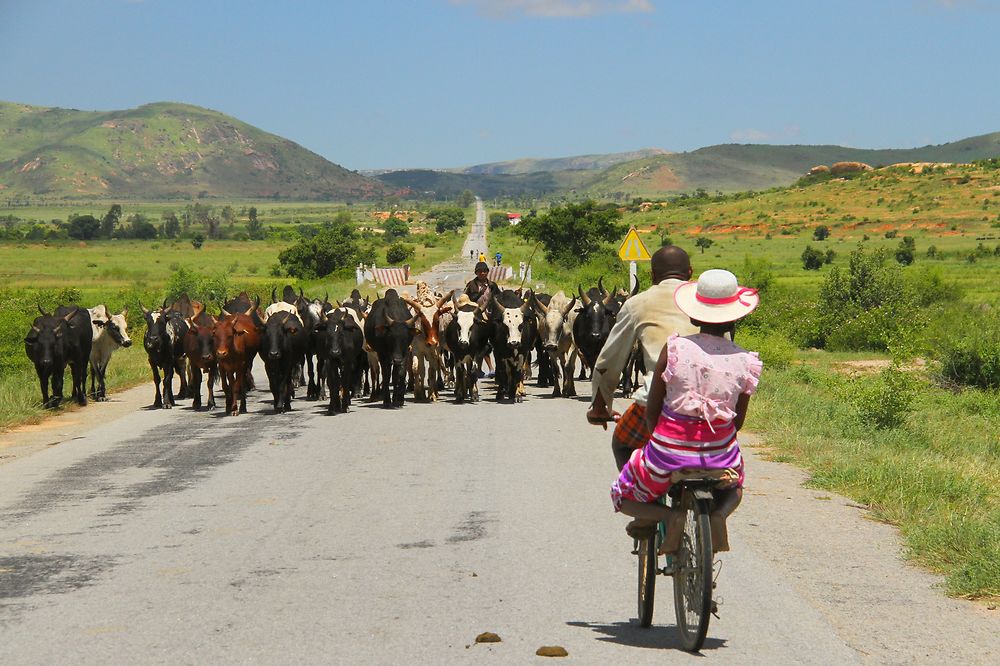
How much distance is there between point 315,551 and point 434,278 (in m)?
52.5

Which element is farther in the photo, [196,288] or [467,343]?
[196,288]

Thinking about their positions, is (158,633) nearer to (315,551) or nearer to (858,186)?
(315,551)

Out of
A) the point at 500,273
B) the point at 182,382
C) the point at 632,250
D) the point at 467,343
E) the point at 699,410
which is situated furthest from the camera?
the point at 500,273

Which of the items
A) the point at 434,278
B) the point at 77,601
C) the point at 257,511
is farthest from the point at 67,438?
the point at 434,278

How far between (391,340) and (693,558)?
1287 cm

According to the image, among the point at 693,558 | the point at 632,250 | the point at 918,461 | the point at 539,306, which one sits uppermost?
the point at 632,250

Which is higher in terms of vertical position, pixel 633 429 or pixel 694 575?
pixel 633 429

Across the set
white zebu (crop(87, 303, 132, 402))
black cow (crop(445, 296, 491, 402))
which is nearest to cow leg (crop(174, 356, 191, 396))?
white zebu (crop(87, 303, 132, 402))

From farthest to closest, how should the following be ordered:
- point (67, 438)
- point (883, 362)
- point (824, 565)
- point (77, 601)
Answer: point (883, 362), point (67, 438), point (824, 565), point (77, 601)

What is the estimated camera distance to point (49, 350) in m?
19.2

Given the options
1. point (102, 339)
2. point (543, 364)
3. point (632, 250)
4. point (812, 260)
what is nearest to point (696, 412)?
point (543, 364)

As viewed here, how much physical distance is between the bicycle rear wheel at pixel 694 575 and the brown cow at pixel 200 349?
43.4 feet

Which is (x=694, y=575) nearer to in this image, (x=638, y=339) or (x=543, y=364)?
(x=638, y=339)

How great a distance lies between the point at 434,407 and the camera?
18.6 meters
